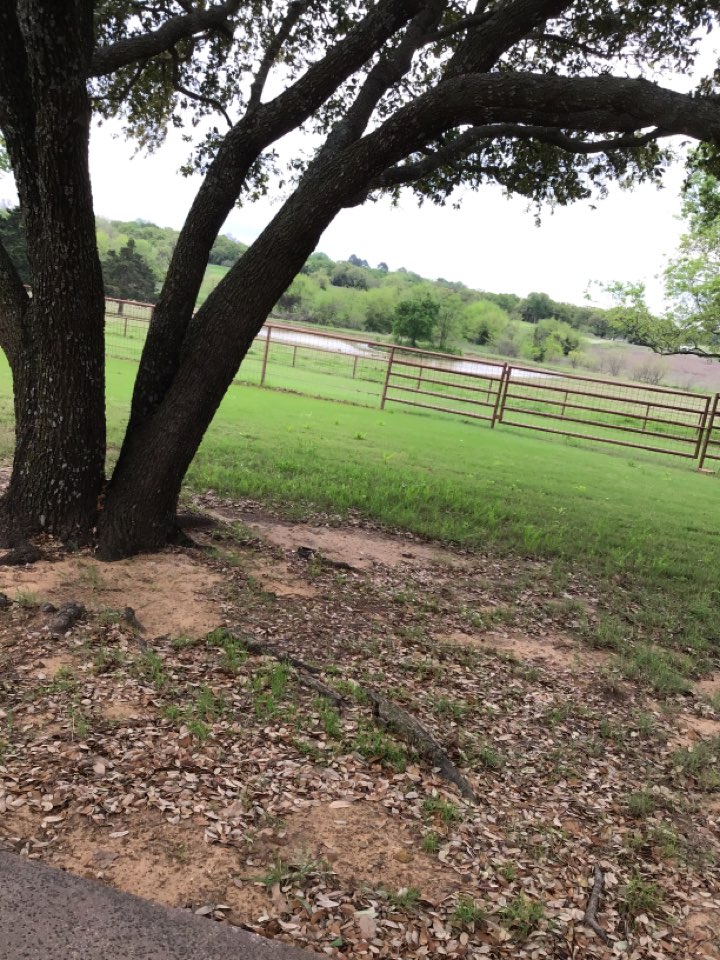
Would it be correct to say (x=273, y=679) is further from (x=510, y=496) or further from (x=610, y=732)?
(x=510, y=496)

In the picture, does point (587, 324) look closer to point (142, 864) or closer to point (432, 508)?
point (432, 508)

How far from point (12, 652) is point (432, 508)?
17.8 ft

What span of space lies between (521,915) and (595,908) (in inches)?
12.8

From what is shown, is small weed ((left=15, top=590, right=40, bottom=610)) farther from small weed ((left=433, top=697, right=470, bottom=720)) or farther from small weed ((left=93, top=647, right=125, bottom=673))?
small weed ((left=433, top=697, right=470, bottom=720))

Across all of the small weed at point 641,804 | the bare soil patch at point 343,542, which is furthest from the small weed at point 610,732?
the bare soil patch at point 343,542

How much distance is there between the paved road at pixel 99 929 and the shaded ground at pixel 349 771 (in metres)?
0.09

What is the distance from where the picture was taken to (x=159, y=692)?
358cm

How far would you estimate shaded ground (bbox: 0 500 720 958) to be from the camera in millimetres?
2451

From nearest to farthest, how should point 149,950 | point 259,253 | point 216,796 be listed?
point 149,950 → point 216,796 → point 259,253

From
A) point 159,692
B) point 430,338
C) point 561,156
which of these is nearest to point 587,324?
point 430,338

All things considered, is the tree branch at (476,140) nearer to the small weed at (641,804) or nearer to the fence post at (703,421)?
the small weed at (641,804)

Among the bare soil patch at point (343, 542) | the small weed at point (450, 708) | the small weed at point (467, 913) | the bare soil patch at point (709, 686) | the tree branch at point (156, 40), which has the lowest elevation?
the bare soil patch at point (343, 542)

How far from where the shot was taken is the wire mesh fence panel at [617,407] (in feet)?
56.7

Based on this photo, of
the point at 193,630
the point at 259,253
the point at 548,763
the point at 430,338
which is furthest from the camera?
the point at 430,338
